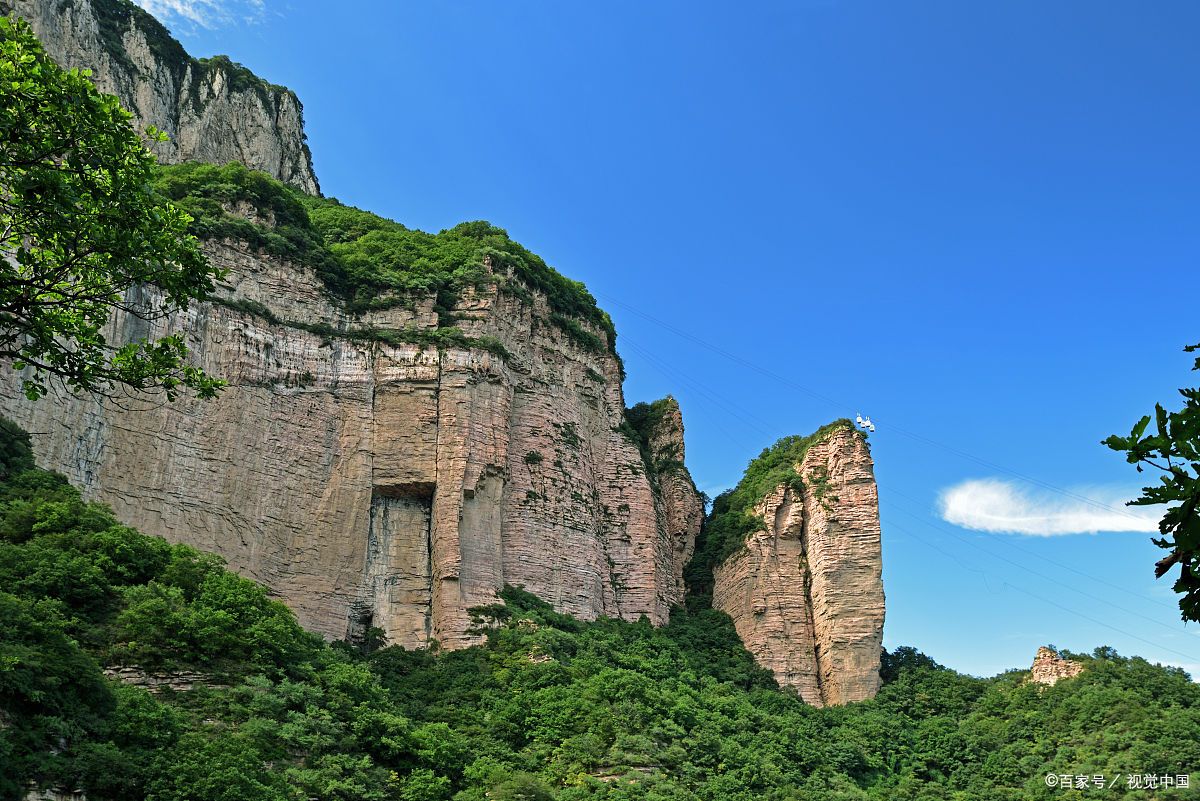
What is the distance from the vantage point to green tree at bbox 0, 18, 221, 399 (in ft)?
36.2

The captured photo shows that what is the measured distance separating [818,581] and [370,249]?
22601 millimetres

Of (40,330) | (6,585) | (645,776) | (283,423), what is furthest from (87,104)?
(283,423)

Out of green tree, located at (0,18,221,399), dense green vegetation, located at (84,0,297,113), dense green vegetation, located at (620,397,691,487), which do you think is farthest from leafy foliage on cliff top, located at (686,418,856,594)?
green tree, located at (0,18,221,399)

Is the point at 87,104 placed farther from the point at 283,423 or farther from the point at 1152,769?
the point at 1152,769

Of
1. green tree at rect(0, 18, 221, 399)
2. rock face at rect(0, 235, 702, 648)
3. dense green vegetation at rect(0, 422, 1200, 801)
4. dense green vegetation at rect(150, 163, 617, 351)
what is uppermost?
dense green vegetation at rect(150, 163, 617, 351)

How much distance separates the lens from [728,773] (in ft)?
104

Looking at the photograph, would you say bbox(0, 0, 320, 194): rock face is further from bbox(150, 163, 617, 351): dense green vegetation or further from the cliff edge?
the cliff edge

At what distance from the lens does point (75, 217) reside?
37.7 feet

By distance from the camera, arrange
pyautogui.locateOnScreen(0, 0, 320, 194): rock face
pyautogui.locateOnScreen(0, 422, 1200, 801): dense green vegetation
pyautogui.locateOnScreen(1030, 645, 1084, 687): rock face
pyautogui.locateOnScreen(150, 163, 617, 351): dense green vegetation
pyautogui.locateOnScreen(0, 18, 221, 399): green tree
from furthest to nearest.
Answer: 1. pyautogui.locateOnScreen(0, 0, 320, 194): rock face
2. pyautogui.locateOnScreen(1030, 645, 1084, 687): rock face
3. pyautogui.locateOnScreen(150, 163, 617, 351): dense green vegetation
4. pyautogui.locateOnScreen(0, 422, 1200, 801): dense green vegetation
5. pyautogui.locateOnScreen(0, 18, 221, 399): green tree

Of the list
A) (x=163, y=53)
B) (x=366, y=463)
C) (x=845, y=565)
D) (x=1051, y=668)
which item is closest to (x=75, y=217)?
(x=366, y=463)

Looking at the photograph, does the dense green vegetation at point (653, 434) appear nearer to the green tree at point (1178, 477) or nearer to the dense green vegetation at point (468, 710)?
the dense green vegetation at point (468, 710)

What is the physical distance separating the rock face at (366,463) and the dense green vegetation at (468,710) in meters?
1.88

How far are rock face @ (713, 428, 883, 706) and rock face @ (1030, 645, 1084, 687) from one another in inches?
228

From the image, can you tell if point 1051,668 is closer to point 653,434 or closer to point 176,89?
point 653,434
